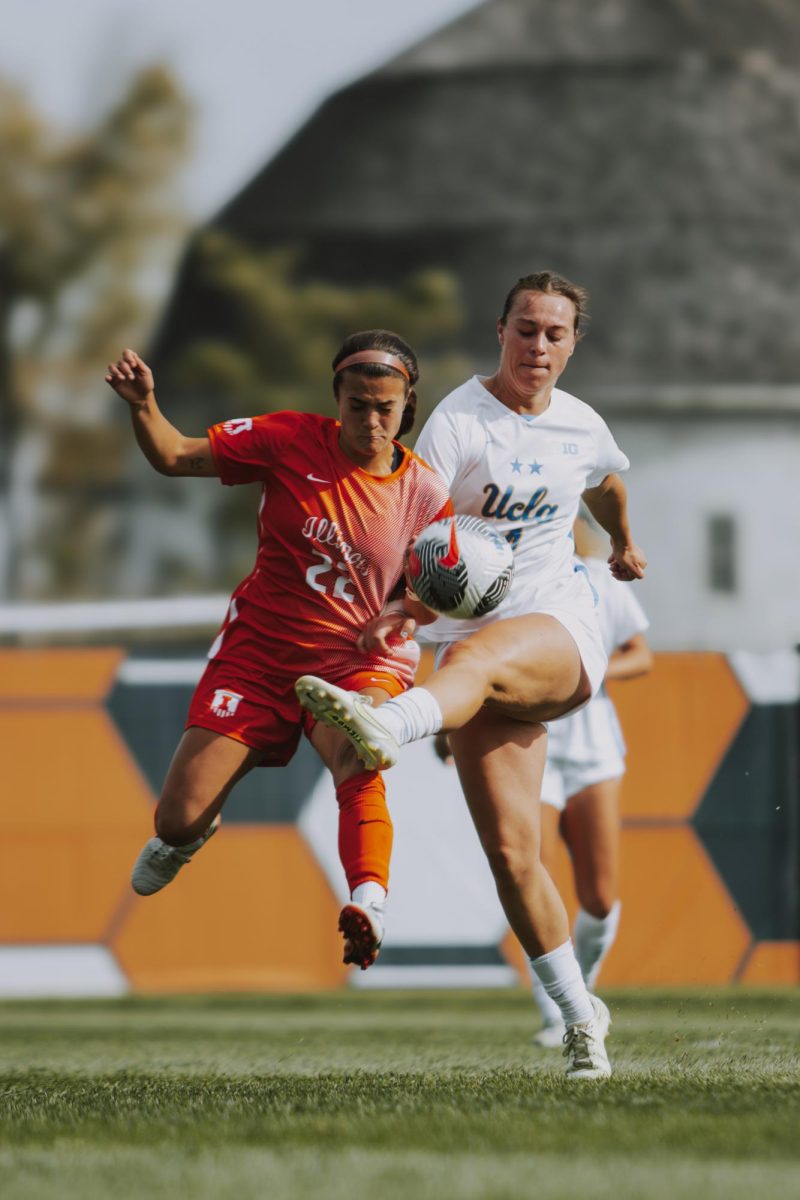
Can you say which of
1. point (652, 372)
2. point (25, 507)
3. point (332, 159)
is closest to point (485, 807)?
point (25, 507)

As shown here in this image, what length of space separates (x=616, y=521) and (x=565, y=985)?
1371 mm

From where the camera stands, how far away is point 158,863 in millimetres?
6238

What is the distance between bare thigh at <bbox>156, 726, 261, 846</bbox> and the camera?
19.2 ft

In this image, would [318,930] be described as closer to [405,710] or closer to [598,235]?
[405,710]

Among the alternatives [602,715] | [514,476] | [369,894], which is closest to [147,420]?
[514,476]

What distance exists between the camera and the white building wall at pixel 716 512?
128ft

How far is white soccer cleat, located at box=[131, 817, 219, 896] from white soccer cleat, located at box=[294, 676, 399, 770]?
3.74 ft

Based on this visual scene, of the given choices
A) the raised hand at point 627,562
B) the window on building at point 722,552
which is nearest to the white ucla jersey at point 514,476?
the raised hand at point 627,562

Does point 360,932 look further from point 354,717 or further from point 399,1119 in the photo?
point 399,1119

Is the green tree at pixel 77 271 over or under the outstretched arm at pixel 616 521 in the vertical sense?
under

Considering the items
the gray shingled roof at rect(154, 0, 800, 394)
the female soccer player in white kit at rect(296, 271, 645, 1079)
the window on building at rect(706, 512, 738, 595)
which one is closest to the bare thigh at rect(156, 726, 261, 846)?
the female soccer player in white kit at rect(296, 271, 645, 1079)

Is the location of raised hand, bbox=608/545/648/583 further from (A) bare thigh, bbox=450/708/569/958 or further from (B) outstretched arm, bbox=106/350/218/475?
(B) outstretched arm, bbox=106/350/218/475

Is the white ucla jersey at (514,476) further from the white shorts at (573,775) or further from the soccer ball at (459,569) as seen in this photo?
the white shorts at (573,775)

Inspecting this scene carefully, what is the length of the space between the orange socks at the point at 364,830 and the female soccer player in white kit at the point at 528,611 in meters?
0.25
